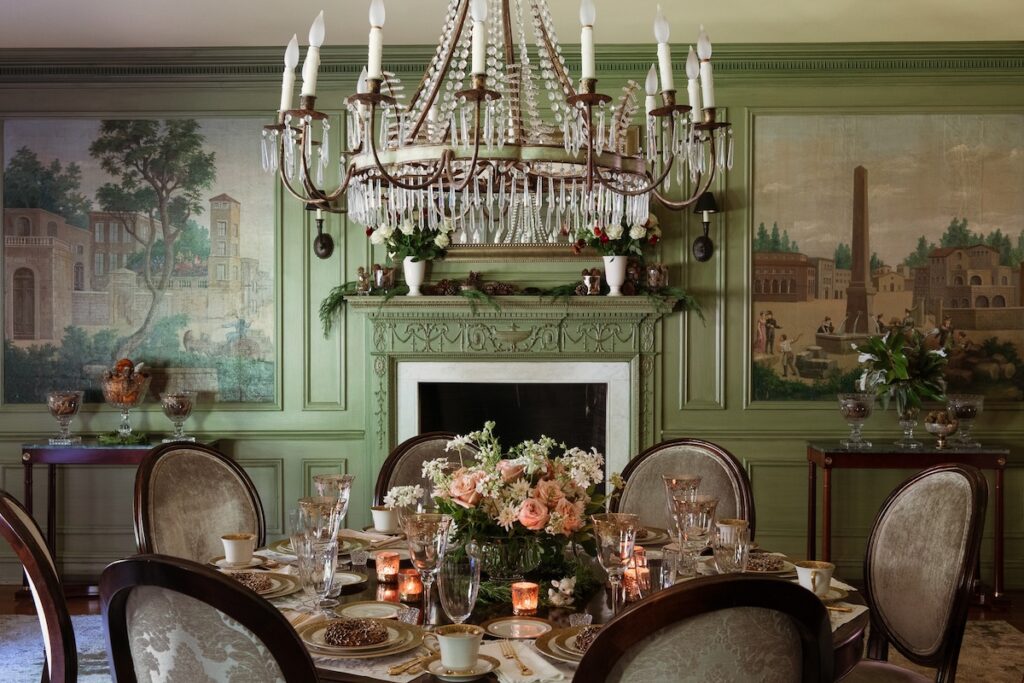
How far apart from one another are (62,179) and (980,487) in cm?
449

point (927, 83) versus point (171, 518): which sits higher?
point (927, 83)

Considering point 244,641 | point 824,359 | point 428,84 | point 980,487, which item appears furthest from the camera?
point 824,359

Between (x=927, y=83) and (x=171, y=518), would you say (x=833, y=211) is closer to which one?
(x=927, y=83)

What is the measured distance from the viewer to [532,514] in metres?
2.25

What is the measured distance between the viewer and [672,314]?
496 cm

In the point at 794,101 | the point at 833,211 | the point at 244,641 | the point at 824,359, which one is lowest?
the point at 244,641

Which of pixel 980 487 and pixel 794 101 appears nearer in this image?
pixel 980 487

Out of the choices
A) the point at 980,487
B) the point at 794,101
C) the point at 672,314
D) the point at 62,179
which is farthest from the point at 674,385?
the point at 62,179

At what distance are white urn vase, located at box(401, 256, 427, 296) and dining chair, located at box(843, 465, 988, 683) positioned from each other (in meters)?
2.67

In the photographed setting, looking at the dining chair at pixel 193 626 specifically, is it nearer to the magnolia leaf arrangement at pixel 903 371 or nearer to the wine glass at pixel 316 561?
the wine glass at pixel 316 561

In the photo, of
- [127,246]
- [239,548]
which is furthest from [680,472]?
[127,246]

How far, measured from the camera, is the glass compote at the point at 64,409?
15.3 ft

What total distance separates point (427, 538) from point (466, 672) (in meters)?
0.38

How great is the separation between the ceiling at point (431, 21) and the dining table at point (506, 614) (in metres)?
2.77
